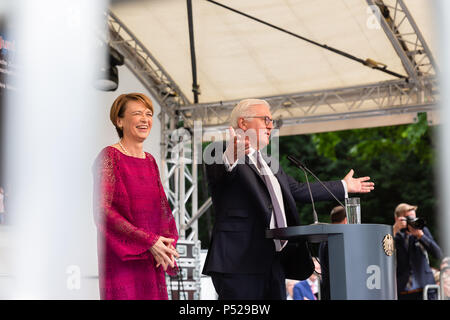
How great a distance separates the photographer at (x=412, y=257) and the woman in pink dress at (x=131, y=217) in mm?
4037

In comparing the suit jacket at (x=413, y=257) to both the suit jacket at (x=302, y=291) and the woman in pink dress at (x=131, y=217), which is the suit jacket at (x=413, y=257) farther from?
the woman in pink dress at (x=131, y=217)

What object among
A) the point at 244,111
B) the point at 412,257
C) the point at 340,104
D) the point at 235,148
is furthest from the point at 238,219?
the point at 340,104

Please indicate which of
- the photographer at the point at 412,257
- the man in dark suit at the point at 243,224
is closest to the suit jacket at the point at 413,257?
the photographer at the point at 412,257

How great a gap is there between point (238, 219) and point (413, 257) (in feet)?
12.8

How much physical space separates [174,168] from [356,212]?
6.19 meters

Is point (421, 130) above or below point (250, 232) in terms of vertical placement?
above

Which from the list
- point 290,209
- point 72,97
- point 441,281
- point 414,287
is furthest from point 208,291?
point 72,97

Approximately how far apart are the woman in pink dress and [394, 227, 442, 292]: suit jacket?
4.04m

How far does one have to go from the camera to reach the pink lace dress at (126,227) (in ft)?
8.18

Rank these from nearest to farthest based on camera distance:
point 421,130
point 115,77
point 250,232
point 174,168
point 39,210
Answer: point 39,210
point 250,232
point 115,77
point 174,168
point 421,130

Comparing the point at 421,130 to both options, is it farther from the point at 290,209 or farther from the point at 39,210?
the point at 39,210

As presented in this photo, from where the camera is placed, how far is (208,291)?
9.11m

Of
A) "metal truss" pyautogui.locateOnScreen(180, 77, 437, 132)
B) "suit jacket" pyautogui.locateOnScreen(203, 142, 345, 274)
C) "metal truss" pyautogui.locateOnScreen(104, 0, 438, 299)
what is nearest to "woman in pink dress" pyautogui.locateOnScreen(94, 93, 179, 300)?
"suit jacket" pyautogui.locateOnScreen(203, 142, 345, 274)

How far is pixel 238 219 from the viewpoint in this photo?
9.30 ft
